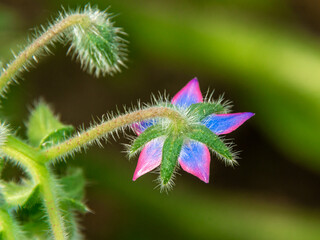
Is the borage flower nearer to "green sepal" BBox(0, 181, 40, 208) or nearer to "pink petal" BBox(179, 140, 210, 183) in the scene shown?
"pink petal" BBox(179, 140, 210, 183)

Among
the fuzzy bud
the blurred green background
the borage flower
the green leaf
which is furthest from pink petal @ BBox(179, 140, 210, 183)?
the blurred green background

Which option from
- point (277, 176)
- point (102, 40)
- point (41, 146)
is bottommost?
point (41, 146)

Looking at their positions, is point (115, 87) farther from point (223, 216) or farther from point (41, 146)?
point (41, 146)

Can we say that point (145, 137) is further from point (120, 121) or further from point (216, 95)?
point (216, 95)

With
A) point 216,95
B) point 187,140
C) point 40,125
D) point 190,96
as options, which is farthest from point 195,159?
point 216,95

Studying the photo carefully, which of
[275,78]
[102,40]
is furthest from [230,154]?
[275,78]

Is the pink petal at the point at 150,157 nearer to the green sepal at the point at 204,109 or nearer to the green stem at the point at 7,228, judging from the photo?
the green sepal at the point at 204,109
